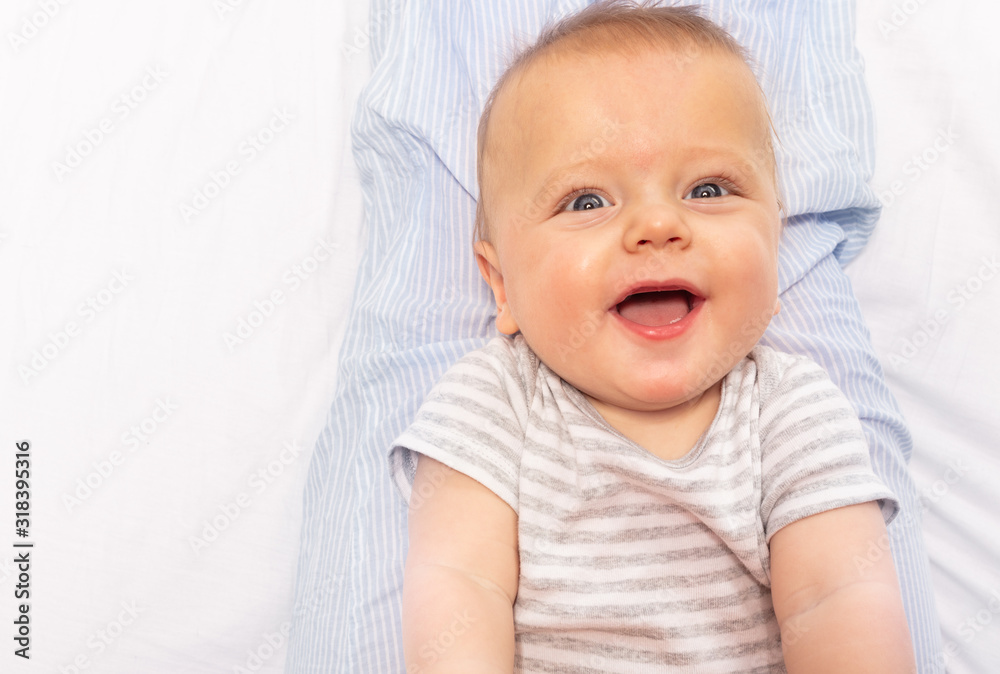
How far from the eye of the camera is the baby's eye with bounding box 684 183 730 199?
108cm

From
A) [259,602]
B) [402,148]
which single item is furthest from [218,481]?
[402,148]

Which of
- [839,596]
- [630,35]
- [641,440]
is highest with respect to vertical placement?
[630,35]

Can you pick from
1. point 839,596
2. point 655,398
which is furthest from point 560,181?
point 839,596

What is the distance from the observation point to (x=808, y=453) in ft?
3.51

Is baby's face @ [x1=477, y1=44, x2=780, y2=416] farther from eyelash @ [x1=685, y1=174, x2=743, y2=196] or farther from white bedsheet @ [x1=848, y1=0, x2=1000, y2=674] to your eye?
white bedsheet @ [x1=848, y1=0, x2=1000, y2=674]

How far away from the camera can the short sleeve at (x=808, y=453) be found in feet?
3.40

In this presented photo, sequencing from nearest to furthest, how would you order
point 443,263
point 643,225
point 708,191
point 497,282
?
point 643,225
point 708,191
point 497,282
point 443,263

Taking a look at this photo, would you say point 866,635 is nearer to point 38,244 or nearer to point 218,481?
point 218,481

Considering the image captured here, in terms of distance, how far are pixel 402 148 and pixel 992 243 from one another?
3.38 feet

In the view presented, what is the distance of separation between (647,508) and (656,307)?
0.84 ft

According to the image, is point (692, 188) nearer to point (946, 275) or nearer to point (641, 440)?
point (641, 440)

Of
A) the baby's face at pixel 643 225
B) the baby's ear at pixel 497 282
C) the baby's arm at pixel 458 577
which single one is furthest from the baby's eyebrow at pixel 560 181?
the baby's arm at pixel 458 577

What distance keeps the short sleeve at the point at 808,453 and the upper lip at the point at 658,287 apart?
0.21 meters

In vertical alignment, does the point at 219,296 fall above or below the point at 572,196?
below
